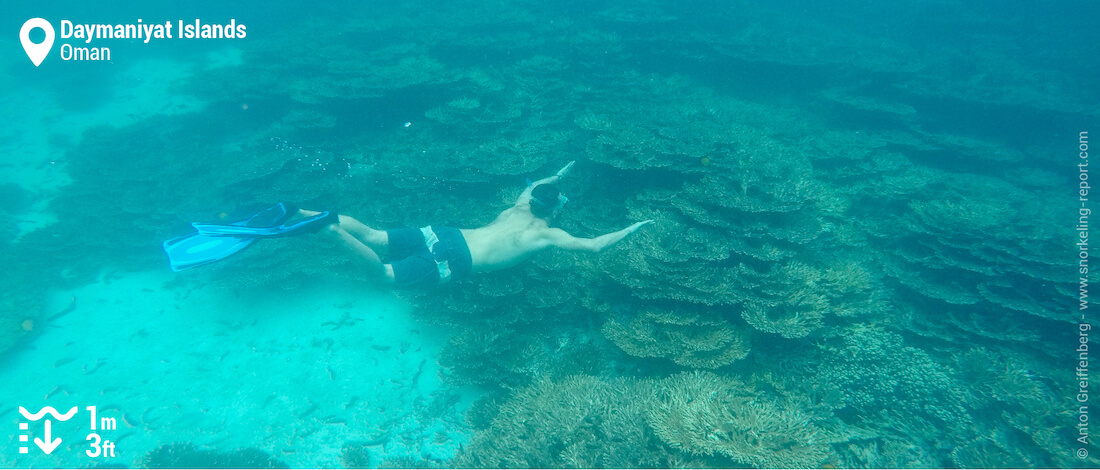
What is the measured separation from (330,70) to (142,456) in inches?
365

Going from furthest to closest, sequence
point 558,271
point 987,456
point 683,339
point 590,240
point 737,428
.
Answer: point 558,271 < point 590,240 < point 683,339 < point 987,456 < point 737,428

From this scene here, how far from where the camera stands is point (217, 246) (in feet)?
16.1

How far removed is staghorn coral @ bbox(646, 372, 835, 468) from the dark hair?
2.62 m

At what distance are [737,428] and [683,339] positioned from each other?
44.9 inches

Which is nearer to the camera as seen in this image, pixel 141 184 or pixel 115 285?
pixel 115 285

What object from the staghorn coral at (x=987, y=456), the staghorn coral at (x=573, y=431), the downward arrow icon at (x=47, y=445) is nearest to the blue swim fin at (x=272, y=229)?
the staghorn coral at (x=573, y=431)

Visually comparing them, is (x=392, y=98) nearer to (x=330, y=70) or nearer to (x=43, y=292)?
(x=330, y=70)

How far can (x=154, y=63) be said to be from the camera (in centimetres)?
2127

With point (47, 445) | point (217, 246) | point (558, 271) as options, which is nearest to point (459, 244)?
point (558, 271)

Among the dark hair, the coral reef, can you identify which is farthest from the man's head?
the coral reef

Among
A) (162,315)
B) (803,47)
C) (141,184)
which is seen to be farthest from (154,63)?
(803,47)

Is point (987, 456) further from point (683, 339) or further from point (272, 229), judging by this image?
point (272, 229)

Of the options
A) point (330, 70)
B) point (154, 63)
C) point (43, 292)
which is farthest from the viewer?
point (154, 63)

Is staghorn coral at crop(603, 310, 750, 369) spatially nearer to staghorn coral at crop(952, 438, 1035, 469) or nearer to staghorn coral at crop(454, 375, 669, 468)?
staghorn coral at crop(454, 375, 669, 468)
